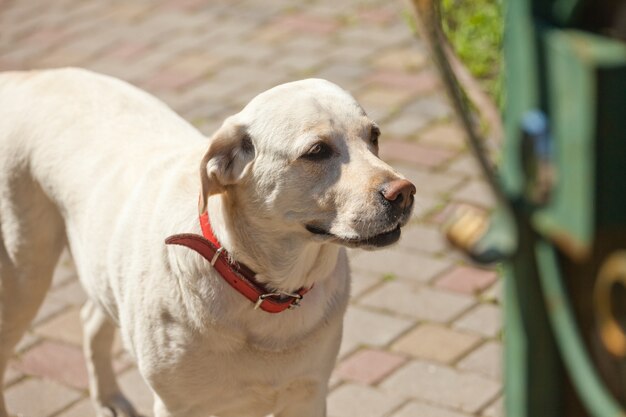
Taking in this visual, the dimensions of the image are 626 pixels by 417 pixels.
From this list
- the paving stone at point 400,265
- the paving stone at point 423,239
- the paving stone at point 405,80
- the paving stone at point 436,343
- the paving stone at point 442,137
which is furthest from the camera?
the paving stone at point 405,80

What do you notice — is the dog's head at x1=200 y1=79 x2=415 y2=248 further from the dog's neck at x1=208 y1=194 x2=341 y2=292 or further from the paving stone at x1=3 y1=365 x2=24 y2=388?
the paving stone at x1=3 y1=365 x2=24 y2=388

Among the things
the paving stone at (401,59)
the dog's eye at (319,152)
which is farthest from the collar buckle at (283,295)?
the paving stone at (401,59)

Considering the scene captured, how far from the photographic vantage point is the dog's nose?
261 cm

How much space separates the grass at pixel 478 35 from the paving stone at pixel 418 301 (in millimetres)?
1708

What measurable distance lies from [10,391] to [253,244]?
1818 millimetres

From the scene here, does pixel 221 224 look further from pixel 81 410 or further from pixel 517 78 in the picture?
pixel 517 78

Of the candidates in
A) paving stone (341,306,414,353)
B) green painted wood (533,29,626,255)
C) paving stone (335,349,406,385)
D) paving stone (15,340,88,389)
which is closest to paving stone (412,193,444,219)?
paving stone (341,306,414,353)

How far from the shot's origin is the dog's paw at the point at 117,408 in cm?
391

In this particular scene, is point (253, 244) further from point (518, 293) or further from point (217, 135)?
point (518, 293)

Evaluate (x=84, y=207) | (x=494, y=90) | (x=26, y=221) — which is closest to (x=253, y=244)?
(x=84, y=207)

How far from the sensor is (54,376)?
167 inches

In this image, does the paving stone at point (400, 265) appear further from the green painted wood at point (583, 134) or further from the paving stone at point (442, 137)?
the green painted wood at point (583, 134)

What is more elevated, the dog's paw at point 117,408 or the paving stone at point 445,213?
the dog's paw at point 117,408

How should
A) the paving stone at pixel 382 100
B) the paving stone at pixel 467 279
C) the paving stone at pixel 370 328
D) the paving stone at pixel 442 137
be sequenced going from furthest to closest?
the paving stone at pixel 382 100 < the paving stone at pixel 442 137 < the paving stone at pixel 467 279 < the paving stone at pixel 370 328
